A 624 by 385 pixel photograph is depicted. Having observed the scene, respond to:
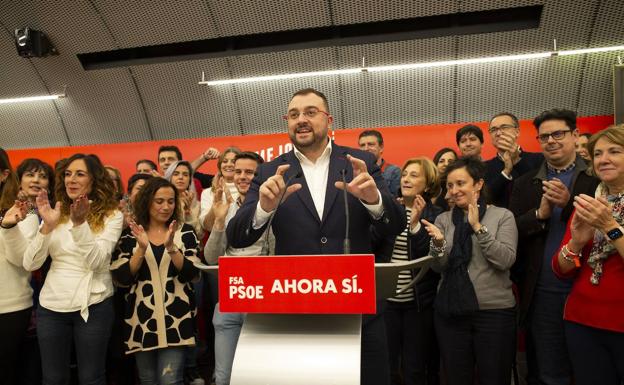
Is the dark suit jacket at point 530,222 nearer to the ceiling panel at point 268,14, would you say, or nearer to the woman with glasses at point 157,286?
the woman with glasses at point 157,286

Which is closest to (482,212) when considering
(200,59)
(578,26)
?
(578,26)

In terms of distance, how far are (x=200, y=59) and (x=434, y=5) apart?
Result: 3854 millimetres

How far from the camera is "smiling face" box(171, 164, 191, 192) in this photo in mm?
3775

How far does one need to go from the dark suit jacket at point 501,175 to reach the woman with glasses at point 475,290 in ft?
1.24

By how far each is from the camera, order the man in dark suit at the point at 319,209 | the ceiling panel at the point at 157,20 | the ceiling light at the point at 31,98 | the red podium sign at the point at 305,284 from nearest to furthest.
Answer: the red podium sign at the point at 305,284
the man in dark suit at the point at 319,209
the ceiling panel at the point at 157,20
the ceiling light at the point at 31,98

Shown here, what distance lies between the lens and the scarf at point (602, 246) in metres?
1.92

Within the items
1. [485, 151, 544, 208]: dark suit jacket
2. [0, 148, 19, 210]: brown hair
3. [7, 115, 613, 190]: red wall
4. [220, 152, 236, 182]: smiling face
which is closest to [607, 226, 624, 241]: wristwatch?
[485, 151, 544, 208]: dark suit jacket

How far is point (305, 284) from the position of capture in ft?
3.72

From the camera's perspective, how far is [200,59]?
7758mm

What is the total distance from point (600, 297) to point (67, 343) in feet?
8.72

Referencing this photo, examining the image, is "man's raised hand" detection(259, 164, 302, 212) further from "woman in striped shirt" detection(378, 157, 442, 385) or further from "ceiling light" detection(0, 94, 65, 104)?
"ceiling light" detection(0, 94, 65, 104)

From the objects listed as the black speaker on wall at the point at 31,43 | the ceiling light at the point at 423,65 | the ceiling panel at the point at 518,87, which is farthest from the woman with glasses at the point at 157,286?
the black speaker on wall at the point at 31,43

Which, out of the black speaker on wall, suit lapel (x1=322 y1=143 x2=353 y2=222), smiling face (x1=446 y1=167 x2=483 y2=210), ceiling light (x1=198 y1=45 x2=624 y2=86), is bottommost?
suit lapel (x1=322 y1=143 x2=353 y2=222)

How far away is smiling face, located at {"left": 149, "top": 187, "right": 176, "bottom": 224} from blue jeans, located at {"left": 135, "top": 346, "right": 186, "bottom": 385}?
78 cm
